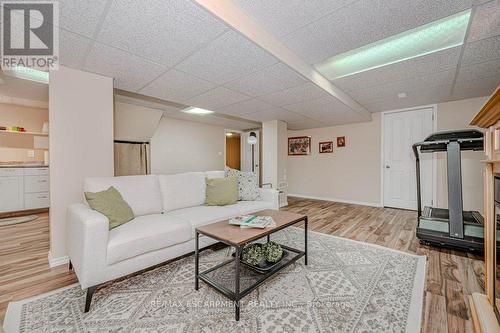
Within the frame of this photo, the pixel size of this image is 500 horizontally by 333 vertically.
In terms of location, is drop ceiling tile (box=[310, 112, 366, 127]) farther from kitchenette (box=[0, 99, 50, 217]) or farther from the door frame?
kitchenette (box=[0, 99, 50, 217])

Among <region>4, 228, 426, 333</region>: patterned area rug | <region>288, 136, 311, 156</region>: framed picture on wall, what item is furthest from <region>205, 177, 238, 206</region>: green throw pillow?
<region>288, 136, 311, 156</region>: framed picture on wall

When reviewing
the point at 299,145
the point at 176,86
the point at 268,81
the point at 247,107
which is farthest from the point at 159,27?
the point at 299,145

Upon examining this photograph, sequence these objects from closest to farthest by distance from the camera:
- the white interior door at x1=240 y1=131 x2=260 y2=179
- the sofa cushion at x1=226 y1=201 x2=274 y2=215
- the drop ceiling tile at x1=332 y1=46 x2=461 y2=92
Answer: the drop ceiling tile at x1=332 y1=46 x2=461 y2=92, the sofa cushion at x1=226 y1=201 x2=274 y2=215, the white interior door at x1=240 y1=131 x2=260 y2=179

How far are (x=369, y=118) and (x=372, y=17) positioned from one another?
11.8ft

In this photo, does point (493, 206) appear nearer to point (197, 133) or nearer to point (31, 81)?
point (31, 81)

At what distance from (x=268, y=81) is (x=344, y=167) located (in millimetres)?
3753

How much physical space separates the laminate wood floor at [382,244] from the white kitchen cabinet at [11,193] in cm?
56

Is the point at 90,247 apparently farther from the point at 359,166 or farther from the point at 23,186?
the point at 359,166

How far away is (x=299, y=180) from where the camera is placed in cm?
634

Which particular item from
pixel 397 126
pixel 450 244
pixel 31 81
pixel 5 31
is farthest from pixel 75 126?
pixel 397 126

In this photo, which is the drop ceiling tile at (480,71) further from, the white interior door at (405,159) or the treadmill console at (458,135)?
the white interior door at (405,159)

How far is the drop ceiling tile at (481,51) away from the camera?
77.7 inches

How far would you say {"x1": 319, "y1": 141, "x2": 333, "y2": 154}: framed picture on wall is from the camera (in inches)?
224

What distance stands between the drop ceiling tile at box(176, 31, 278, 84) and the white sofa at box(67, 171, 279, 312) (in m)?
1.39
